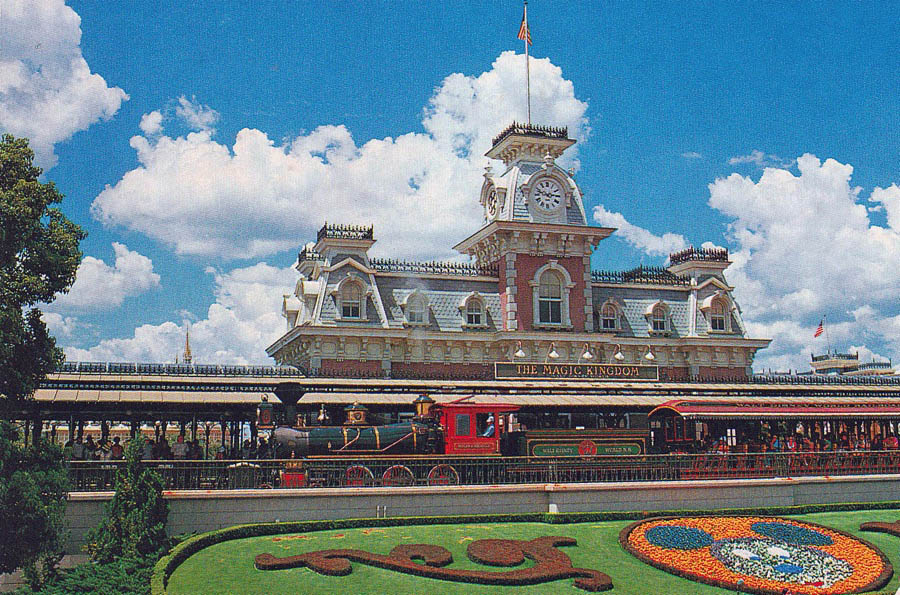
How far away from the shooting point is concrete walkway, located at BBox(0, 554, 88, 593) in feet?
71.7

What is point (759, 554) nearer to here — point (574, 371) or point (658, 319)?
point (574, 371)

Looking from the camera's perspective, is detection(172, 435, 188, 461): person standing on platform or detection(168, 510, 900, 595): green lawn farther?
detection(172, 435, 188, 461): person standing on platform

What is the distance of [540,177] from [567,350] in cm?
967

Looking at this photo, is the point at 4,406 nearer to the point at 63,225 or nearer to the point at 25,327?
the point at 25,327

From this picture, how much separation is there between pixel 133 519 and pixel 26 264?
22.7 ft

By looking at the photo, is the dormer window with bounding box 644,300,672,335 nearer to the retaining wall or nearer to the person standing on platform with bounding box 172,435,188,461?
the retaining wall

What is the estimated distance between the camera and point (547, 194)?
158 feet

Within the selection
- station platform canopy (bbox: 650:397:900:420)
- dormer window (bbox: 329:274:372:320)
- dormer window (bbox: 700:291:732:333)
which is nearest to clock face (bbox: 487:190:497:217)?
dormer window (bbox: 329:274:372:320)

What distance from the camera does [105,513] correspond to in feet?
76.1

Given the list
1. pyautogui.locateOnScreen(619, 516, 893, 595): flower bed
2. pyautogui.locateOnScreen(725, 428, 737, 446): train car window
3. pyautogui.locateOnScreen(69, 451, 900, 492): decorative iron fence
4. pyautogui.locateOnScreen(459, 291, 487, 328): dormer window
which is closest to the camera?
pyautogui.locateOnScreen(619, 516, 893, 595): flower bed

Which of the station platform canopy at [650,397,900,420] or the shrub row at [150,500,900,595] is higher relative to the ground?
the station platform canopy at [650,397,900,420]

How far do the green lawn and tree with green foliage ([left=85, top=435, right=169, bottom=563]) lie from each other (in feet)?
3.75

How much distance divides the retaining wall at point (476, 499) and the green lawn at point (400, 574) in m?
0.98

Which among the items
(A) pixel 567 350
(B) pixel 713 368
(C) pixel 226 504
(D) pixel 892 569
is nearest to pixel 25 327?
(C) pixel 226 504
